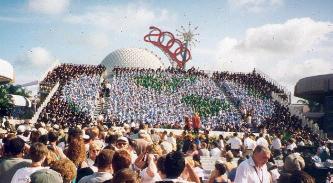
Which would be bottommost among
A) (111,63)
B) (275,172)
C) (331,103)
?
(275,172)

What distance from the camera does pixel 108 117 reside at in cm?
3325

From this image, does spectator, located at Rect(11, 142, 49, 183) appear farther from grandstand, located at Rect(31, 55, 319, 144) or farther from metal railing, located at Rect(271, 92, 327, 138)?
metal railing, located at Rect(271, 92, 327, 138)

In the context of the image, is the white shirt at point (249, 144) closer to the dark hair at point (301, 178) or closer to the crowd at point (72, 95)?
the dark hair at point (301, 178)

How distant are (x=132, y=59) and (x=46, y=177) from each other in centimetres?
6820

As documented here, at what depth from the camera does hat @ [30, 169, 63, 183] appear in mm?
4641

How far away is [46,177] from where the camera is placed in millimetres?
4664

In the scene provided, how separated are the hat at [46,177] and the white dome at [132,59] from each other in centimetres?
6569

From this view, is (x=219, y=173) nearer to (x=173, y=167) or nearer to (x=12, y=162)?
(x=173, y=167)

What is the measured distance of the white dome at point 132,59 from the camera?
71.2 metres

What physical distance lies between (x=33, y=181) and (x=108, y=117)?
28.8 m

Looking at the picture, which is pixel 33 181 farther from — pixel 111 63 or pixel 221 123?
pixel 111 63

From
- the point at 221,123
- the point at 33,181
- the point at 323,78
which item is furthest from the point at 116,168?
the point at 323,78

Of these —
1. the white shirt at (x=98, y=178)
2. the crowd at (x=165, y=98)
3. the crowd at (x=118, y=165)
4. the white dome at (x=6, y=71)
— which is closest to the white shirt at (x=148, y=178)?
the crowd at (x=118, y=165)

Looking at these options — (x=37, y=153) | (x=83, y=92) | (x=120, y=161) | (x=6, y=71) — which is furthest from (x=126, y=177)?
(x=83, y=92)
